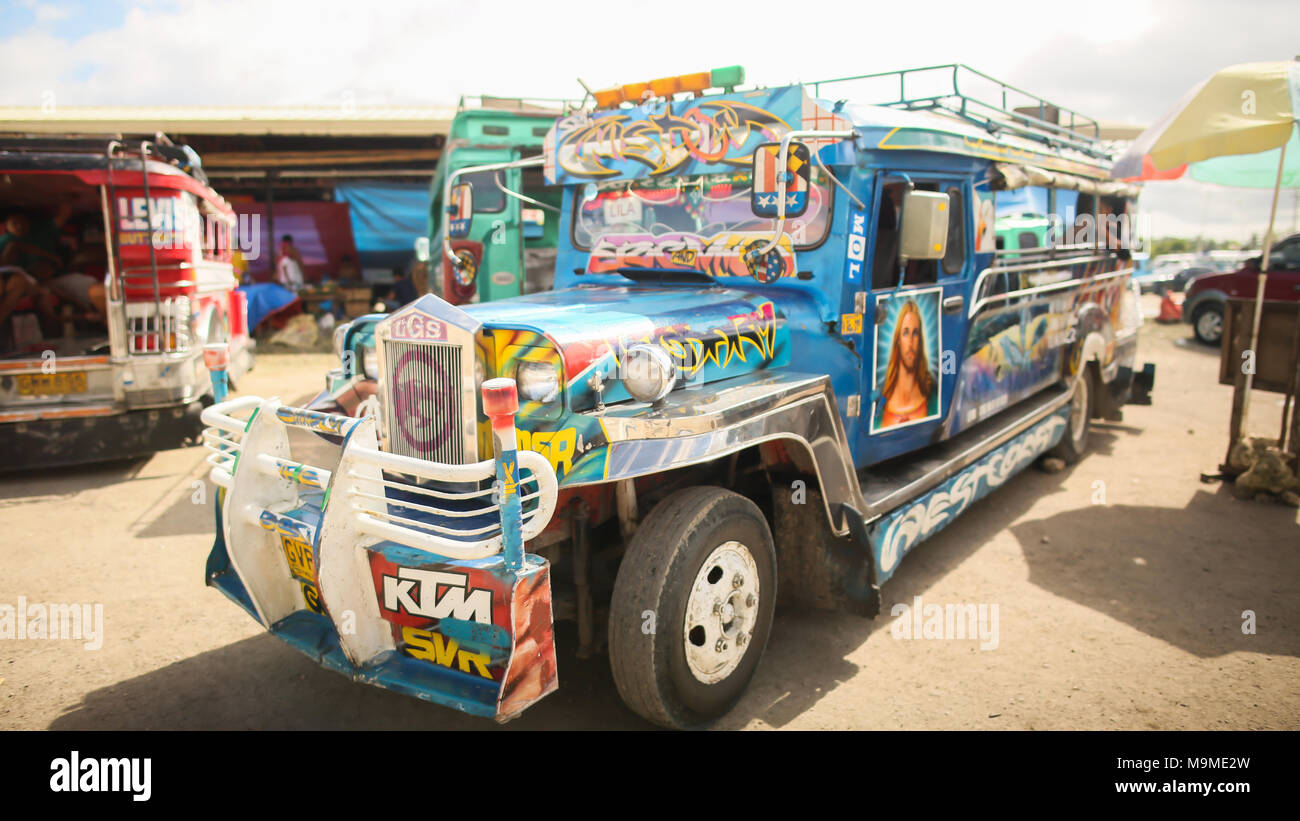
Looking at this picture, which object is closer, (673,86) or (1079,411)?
(673,86)

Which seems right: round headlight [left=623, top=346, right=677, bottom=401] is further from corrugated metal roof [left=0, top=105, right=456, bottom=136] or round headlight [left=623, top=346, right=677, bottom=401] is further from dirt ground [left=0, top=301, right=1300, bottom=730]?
corrugated metal roof [left=0, top=105, right=456, bottom=136]

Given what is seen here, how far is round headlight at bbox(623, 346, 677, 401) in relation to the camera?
9.69ft

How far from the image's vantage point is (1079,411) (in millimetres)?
7426

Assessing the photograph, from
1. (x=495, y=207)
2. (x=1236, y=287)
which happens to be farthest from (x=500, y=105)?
(x=1236, y=287)

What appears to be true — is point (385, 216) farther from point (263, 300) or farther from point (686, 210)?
point (686, 210)

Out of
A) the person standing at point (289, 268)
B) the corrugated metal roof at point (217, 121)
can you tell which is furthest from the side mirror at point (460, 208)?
the person standing at point (289, 268)

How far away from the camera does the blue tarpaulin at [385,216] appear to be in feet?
56.6

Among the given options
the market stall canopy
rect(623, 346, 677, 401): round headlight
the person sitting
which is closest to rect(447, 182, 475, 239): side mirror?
rect(623, 346, 677, 401): round headlight

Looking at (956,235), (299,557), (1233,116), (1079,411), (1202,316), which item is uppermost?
(1233,116)

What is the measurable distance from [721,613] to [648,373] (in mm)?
1067

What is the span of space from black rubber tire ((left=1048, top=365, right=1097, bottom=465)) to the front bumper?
5.99 meters

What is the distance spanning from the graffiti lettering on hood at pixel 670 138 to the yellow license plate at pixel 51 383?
4.91 metres

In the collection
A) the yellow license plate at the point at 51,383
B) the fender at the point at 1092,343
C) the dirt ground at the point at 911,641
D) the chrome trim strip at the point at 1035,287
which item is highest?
the chrome trim strip at the point at 1035,287

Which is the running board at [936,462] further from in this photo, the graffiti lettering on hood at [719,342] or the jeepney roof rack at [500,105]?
the jeepney roof rack at [500,105]
